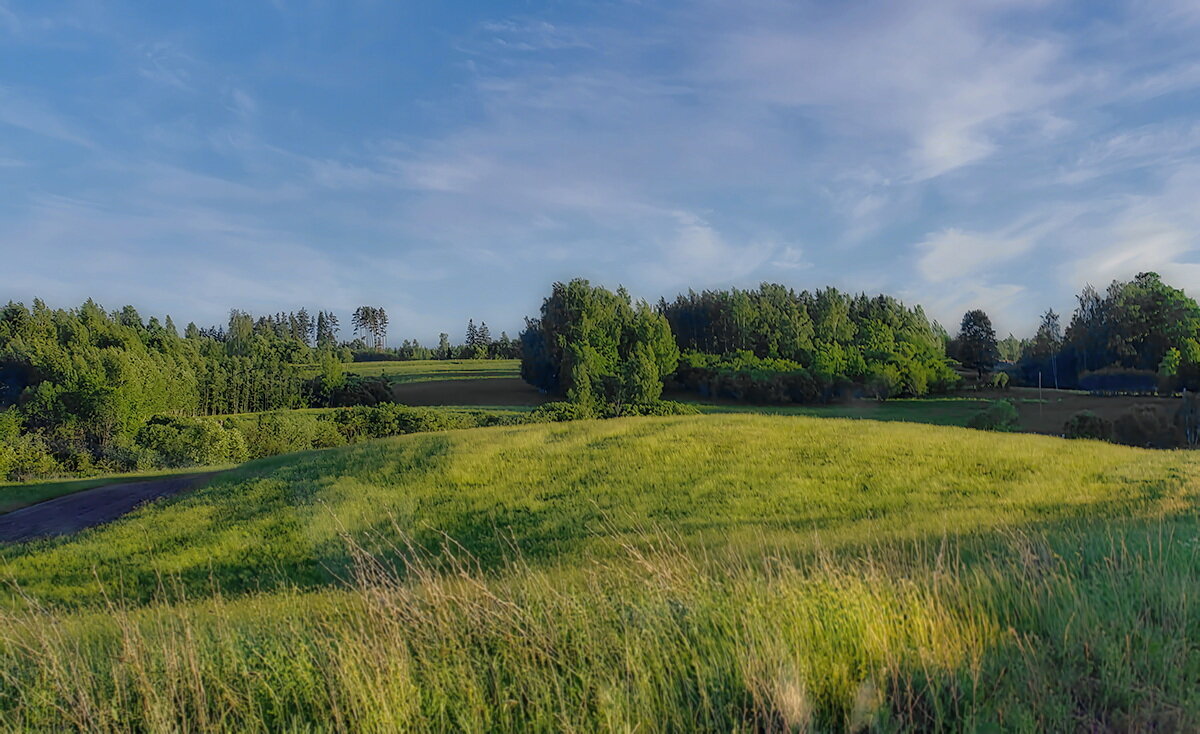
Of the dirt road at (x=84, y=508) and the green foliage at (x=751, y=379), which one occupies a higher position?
the green foliage at (x=751, y=379)

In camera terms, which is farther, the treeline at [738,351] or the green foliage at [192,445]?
the treeline at [738,351]

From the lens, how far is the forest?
47.2 metres

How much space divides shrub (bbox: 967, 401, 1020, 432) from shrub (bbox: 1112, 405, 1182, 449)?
5.28m

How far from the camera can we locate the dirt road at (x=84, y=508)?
20.1m

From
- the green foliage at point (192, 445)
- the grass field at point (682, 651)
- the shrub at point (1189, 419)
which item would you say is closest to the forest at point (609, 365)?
the green foliage at point (192, 445)

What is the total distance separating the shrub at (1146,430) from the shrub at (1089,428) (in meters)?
0.41

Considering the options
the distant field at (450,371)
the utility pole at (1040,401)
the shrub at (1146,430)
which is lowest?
the shrub at (1146,430)

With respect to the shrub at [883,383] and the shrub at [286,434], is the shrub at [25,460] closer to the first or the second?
the shrub at [286,434]

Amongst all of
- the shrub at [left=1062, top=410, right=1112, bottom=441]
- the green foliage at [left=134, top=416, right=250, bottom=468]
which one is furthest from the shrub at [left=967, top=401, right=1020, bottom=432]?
the green foliage at [left=134, top=416, right=250, bottom=468]

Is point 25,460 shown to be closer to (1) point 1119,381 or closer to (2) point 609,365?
(2) point 609,365

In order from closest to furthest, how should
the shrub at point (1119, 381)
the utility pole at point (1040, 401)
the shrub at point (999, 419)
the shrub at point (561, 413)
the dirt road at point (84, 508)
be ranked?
the dirt road at point (84, 508) → the shrub at point (999, 419) → the utility pole at point (1040, 401) → the shrub at point (561, 413) → the shrub at point (1119, 381)

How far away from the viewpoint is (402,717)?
3750mm

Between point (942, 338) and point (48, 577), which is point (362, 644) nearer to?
point (48, 577)

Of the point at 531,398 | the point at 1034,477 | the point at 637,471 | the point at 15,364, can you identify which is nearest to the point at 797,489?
the point at 637,471
